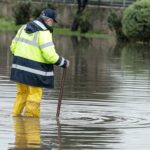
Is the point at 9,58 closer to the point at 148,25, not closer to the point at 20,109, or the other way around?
the point at 20,109

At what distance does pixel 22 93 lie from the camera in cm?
1477

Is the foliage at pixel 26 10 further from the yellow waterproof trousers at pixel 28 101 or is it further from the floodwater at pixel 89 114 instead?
the yellow waterproof trousers at pixel 28 101

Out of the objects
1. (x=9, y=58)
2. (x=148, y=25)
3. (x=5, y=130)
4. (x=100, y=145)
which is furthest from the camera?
(x=148, y=25)

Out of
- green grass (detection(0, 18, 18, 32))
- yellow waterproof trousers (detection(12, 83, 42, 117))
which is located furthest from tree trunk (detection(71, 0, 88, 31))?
yellow waterproof trousers (detection(12, 83, 42, 117))

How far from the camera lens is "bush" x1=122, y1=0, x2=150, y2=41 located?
154 feet

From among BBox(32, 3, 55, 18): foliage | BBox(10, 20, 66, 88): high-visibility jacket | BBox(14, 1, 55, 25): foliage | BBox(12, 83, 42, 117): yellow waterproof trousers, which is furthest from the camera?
BBox(14, 1, 55, 25): foliage

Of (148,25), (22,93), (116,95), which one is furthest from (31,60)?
(148,25)

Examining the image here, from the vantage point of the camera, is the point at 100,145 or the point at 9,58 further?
the point at 9,58

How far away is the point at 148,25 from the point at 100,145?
35.8 metres

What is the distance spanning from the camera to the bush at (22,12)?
196 ft

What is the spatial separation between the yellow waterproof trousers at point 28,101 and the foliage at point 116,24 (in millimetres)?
35668

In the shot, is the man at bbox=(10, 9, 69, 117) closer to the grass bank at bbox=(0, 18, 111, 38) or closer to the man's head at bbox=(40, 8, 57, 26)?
the man's head at bbox=(40, 8, 57, 26)

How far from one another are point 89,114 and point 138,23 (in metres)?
32.1

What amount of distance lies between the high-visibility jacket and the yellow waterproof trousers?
0.57 feet
